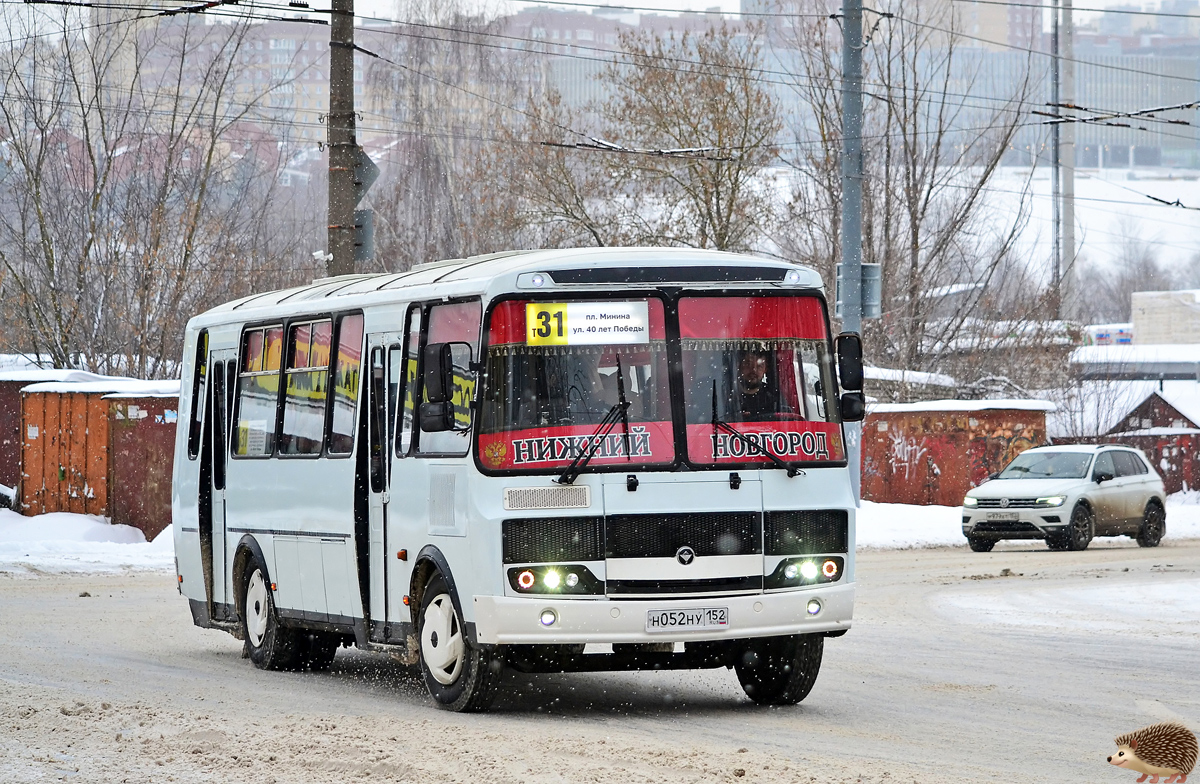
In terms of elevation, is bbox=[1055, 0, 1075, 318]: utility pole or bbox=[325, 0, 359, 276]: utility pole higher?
bbox=[1055, 0, 1075, 318]: utility pole

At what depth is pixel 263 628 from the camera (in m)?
13.0

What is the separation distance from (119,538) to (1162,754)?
20.5 m

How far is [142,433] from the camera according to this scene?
83.9ft

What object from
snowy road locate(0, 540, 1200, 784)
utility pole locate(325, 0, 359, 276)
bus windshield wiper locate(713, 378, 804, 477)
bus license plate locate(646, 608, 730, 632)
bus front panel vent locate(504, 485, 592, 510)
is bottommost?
snowy road locate(0, 540, 1200, 784)

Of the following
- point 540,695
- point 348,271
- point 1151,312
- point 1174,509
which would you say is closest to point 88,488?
point 348,271

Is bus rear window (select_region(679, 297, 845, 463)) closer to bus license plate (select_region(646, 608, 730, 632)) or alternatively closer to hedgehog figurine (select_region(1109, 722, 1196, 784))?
bus license plate (select_region(646, 608, 730, 632))

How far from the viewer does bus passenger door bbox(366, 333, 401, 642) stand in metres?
11.0

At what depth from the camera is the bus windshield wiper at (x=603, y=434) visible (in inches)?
377

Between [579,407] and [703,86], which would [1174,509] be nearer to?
[703,86]

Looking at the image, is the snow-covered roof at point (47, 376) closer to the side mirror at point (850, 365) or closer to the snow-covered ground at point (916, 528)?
the snow-covered ground at point (916, 528)

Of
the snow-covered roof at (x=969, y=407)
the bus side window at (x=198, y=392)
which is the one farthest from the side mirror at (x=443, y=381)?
the snow-covered roof at (x=969, y=407)

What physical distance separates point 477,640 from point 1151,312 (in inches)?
4719

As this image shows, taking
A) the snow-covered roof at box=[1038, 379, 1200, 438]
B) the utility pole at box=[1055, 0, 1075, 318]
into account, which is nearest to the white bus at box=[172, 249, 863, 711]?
the snow-covered roof at box=[1038, 379, 1200, 438]

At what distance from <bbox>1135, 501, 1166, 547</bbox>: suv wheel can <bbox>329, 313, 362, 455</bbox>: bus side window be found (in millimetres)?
18458
